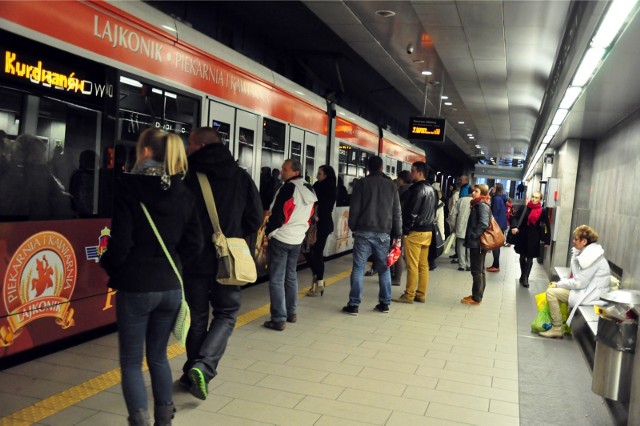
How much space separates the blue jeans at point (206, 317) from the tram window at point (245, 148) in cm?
281

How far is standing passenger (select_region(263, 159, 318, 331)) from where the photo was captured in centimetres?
587

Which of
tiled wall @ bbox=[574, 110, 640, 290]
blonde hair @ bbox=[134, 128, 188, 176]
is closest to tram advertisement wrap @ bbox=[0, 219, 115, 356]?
blonde hair @ bbox=[134, 128, 188, 176]

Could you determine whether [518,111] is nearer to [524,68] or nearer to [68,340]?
[524,68]

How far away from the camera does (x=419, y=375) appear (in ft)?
16.1

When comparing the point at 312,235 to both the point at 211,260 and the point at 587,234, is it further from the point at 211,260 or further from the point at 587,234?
the point at 211,260

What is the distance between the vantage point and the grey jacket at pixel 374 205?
6.85m

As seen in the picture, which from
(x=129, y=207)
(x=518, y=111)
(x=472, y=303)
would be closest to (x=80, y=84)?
(x=129, y=207)

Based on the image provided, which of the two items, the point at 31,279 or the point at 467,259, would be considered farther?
the point at 467,259

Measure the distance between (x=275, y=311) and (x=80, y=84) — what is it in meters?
2.68

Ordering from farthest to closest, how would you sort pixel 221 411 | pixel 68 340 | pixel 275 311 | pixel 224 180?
pixel 275 311, pixel 68 340, pixel 224 180, pixel 221 411

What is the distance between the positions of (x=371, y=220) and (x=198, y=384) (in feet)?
11.1

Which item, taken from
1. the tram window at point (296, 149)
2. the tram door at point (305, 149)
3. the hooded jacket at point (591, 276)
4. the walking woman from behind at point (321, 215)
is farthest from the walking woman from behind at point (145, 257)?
the tram window at point (296, 149)

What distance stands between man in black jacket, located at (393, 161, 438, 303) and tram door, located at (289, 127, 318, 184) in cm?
173

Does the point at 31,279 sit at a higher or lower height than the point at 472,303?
higher
